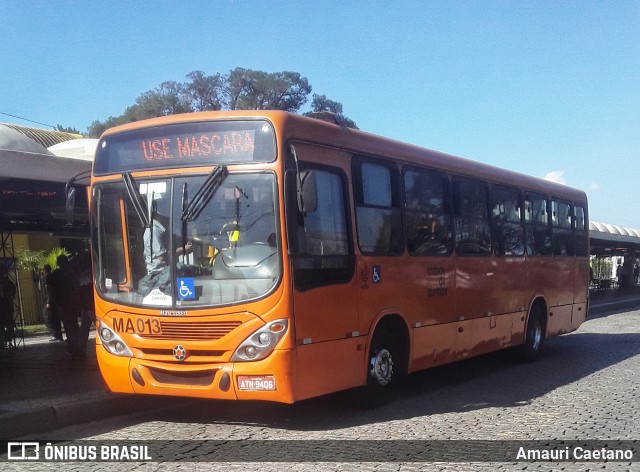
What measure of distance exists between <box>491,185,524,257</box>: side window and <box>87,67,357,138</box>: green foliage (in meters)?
27.6

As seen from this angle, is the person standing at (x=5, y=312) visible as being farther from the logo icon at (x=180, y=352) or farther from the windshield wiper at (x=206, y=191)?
the windshield wiper at (x=206, y=191)

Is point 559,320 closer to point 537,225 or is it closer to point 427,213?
point 537,225

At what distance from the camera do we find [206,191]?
7621mm

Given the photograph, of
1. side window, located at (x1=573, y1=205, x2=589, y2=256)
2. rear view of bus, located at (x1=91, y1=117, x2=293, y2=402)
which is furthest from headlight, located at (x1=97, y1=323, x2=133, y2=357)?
side window, located at (x1=573, y1=205, x2=589, y2=256)

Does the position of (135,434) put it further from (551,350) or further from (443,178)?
(551,350)

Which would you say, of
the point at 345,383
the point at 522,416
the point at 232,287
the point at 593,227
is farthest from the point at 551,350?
the point at 593,227

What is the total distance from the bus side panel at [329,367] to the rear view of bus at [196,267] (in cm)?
21

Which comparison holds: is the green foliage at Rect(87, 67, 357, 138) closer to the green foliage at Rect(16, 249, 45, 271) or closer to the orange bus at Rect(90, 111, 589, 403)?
the green foliage at Rect(16, 249, 45, 271)

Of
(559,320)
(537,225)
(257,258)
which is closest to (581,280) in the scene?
(559,320)

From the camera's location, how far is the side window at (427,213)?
32.1 feet

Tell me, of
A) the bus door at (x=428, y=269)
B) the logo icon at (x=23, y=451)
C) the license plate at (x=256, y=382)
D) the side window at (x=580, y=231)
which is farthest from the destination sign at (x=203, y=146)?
the side window at (x=580, y=231)

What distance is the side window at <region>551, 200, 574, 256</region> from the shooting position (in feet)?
49.0

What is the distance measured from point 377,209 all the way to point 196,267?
251 cm

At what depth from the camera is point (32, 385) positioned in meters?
9.85
